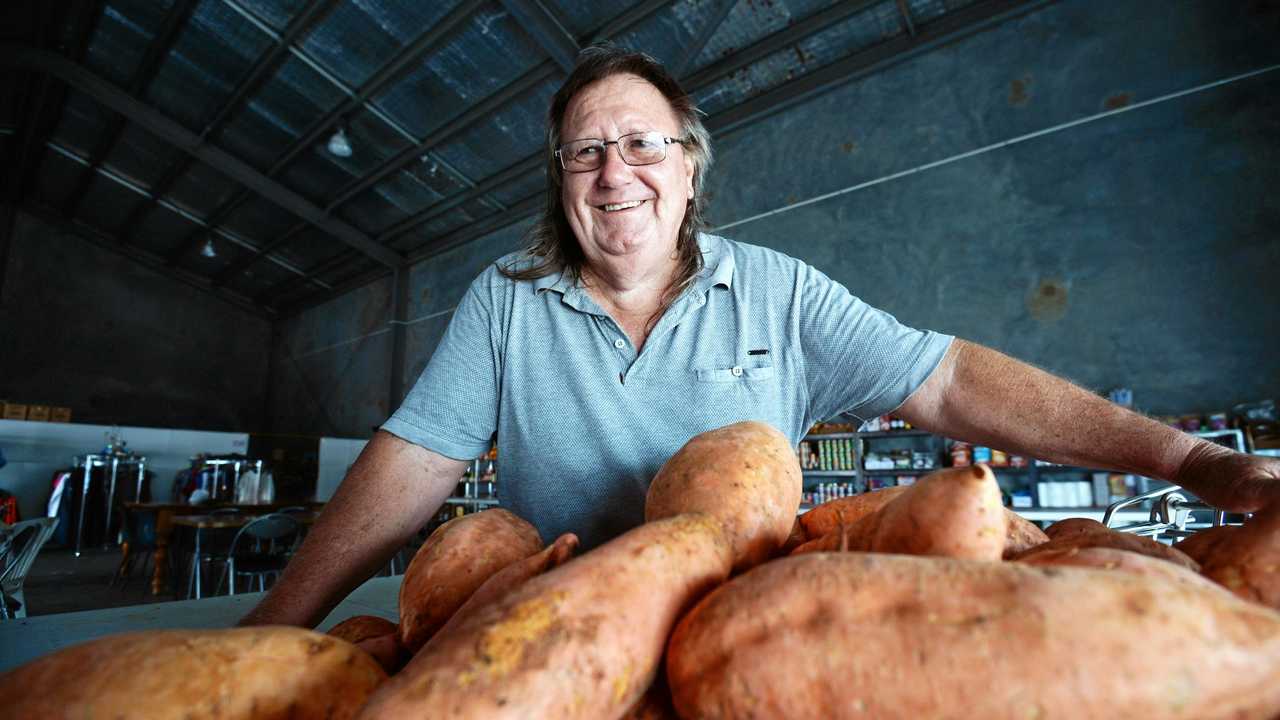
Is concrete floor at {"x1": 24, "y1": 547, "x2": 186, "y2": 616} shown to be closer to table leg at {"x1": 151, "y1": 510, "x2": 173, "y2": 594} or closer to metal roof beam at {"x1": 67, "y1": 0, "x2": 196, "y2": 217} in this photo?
table leg at {"x1": 151, "y1": 510, "x2": 173, "y2": 594}

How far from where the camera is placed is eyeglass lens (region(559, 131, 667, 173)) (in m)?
1.36

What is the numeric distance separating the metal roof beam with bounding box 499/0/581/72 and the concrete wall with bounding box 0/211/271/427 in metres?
13.3

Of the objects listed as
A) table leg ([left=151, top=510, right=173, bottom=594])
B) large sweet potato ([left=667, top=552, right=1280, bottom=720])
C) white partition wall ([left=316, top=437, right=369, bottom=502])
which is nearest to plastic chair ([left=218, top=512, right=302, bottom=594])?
table leg ([left=151, top=510, right=173, bottom=594])

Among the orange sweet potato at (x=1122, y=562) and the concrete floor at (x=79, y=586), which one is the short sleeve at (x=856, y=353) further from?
the concrete floor at (x=79, y=586)

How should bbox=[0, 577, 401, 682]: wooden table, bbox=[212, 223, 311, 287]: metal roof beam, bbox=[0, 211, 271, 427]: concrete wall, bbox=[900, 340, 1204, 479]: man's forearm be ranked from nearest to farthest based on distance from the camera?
bbox=[900, 340, 1204, 479]: man's forearm, bbox=[0, 577, 401, 682]: wooden table, bbox=[212, 223, 311, 287]: metal roof beam, bbox=[0, 211, 271, 427]: concrete wall

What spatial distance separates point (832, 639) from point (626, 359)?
1.06 meters

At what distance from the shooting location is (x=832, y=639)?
370 millimetres

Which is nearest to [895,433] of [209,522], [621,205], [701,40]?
[701,40]

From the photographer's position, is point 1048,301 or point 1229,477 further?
point 1048,301

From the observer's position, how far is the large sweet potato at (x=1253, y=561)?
17.5 inches

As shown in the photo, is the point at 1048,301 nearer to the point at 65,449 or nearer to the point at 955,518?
the point at 955,518

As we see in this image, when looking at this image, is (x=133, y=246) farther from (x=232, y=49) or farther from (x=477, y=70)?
(x=477, y=70)

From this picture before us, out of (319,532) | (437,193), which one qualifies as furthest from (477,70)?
(319,532)

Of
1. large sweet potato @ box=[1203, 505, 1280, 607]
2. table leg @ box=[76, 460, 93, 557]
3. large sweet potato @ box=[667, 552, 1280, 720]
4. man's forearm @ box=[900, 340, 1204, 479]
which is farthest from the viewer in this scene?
table leg @ box=[76, 460, 93, 557]
